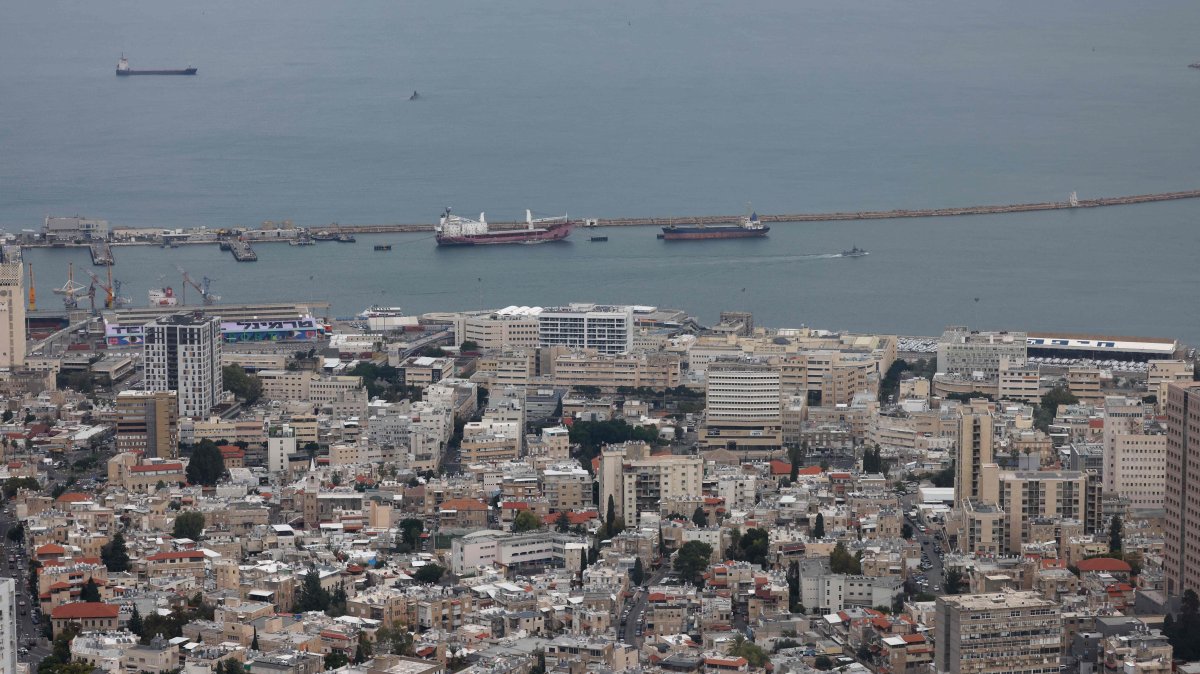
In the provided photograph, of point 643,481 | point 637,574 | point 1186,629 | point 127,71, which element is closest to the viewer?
point 1186,629

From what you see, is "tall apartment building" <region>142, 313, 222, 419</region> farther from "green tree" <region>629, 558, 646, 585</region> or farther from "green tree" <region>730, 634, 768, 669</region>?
"green tree" <region>730, 634, 768, 669</region>

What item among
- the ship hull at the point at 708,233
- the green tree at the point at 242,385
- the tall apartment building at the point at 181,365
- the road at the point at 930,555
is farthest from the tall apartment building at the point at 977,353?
the ship hull at the point at 708,233

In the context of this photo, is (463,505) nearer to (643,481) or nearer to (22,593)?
(643,481)

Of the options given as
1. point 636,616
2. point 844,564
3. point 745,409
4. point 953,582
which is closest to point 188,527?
point 636,616

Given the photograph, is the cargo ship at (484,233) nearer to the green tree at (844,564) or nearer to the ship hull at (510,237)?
the ship hull at (510,237)

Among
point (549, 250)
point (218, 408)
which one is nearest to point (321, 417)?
point (218, 408)

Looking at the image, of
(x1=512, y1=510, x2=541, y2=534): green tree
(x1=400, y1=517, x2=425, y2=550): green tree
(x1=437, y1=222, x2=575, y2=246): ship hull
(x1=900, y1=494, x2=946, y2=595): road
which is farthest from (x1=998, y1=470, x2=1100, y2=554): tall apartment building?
(x1=437, y1=222, x2=575, y2=246): ship hull

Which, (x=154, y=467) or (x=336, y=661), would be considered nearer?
(x=336, y=661)

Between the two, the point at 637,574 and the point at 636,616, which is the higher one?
the point at 637,574

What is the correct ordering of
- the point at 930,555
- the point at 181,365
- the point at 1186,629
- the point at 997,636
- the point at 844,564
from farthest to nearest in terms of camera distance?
the point at 181,365 < the point at 930,555 < the point at 844,564 < the point at 1186,629 < the point at 997,636
